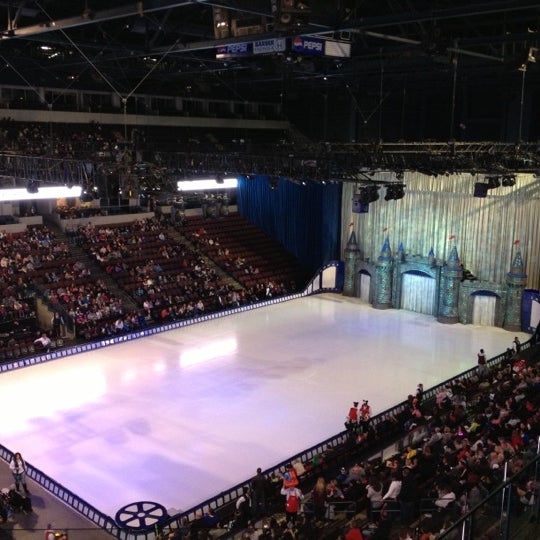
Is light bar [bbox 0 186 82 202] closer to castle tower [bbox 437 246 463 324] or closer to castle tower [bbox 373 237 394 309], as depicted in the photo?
castle tower [bbox 373 237 394 309]

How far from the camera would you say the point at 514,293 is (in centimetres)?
2566

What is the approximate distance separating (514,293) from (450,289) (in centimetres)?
252

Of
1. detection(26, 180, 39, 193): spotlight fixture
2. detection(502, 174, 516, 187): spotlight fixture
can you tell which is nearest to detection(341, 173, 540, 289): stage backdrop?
detection(502, 174, 516, 187): spotlight fixture

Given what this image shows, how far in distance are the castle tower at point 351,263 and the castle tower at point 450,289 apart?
4.73m

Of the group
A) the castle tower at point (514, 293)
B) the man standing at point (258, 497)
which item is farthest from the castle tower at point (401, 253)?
the man standing at point (258, 497)

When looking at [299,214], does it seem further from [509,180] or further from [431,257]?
[509,180]

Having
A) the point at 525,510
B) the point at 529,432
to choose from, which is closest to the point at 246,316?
the point at 529,432

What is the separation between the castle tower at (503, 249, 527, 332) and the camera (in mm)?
25297

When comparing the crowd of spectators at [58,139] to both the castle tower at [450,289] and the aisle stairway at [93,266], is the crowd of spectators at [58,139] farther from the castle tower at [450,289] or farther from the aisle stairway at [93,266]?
the castle tower at [450,289]

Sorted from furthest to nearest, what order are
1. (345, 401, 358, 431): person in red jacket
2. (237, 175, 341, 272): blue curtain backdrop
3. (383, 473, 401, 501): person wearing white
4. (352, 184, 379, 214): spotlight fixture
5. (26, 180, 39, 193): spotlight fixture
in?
1. (237, 175, 341, 272): blue curtain backdrop
2. (352, 184, 379, 214): spotlight fixture
3. (26, 180, 39, 193): spotlight fixture
4. (345, 401, 358, 431): person in red jacket
5. (383, 473, 401, 501): person wearing white

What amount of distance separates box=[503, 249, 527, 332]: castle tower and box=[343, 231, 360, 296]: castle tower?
737 cm

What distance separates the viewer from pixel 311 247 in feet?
110

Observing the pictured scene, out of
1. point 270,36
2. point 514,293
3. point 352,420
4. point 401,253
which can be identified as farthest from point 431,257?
point 270,36

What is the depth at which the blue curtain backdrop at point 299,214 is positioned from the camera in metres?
32.2
